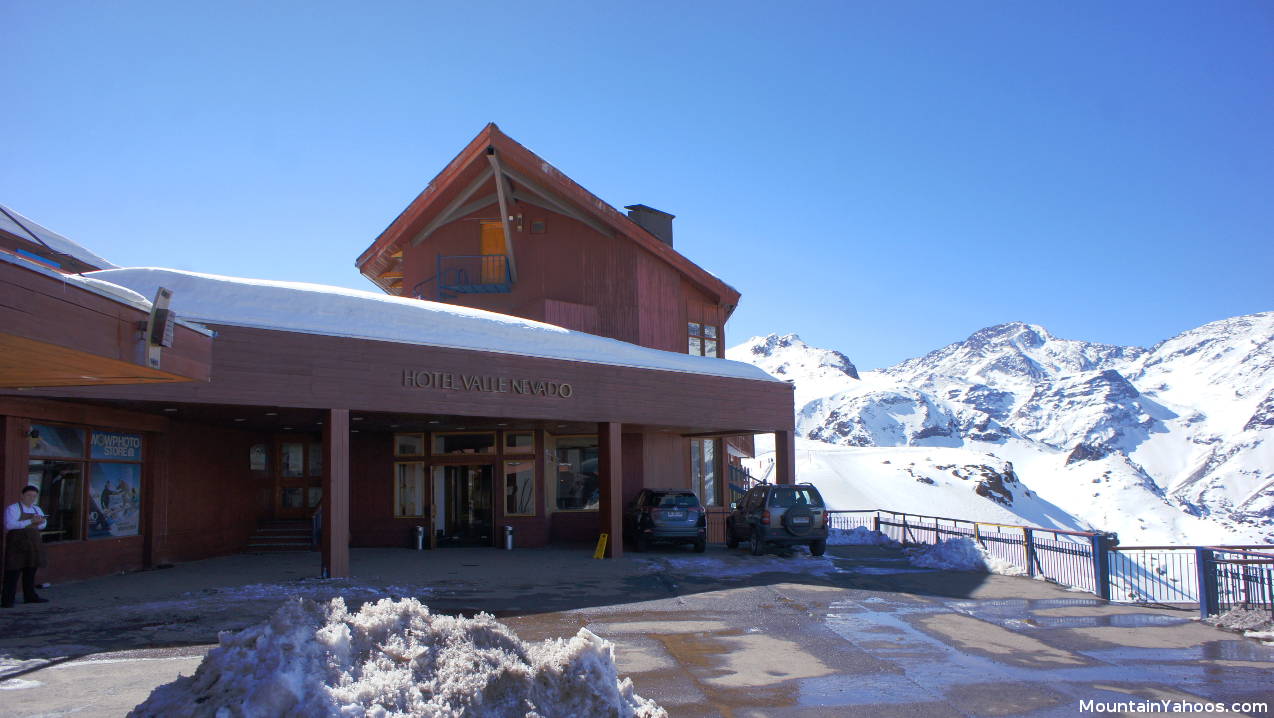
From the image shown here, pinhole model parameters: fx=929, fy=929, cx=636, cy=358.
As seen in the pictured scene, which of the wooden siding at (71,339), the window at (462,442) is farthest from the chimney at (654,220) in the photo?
the wooden siding at (71,339)

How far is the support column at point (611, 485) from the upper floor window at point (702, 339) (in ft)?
24.9

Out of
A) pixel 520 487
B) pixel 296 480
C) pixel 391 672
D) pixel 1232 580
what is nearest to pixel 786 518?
pixel 520 487

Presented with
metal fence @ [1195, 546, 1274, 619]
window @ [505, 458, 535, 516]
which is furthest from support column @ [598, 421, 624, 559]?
metal fence @ [1195, 546, 1274, 619]

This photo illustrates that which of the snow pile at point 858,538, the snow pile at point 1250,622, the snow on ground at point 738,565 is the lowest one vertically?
the snow pile at point 858,538

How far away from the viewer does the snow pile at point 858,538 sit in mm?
25312

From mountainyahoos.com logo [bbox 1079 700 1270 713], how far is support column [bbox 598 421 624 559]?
1349 cm

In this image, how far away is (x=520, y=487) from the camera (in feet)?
76.5

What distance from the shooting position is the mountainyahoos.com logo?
295 inches

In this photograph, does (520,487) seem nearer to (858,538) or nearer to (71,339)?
(858,538)

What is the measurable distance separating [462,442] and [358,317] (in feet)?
23.3

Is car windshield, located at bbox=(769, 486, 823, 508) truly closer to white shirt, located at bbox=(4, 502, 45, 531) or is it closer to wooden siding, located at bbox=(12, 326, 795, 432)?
wooden siding, located at bbox=(12, 326, 795, 432)

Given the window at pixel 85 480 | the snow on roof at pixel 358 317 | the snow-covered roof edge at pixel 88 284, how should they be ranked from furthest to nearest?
the snow on roof at pixel 358 317 < the window at pixel 85 480 < the snow-covered roof edge at pixel 88 284

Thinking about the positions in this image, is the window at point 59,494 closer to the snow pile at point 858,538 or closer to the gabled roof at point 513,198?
the gabled roof at point 513,198

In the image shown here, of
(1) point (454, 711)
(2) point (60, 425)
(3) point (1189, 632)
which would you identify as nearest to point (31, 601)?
(2) point (60, 425)
